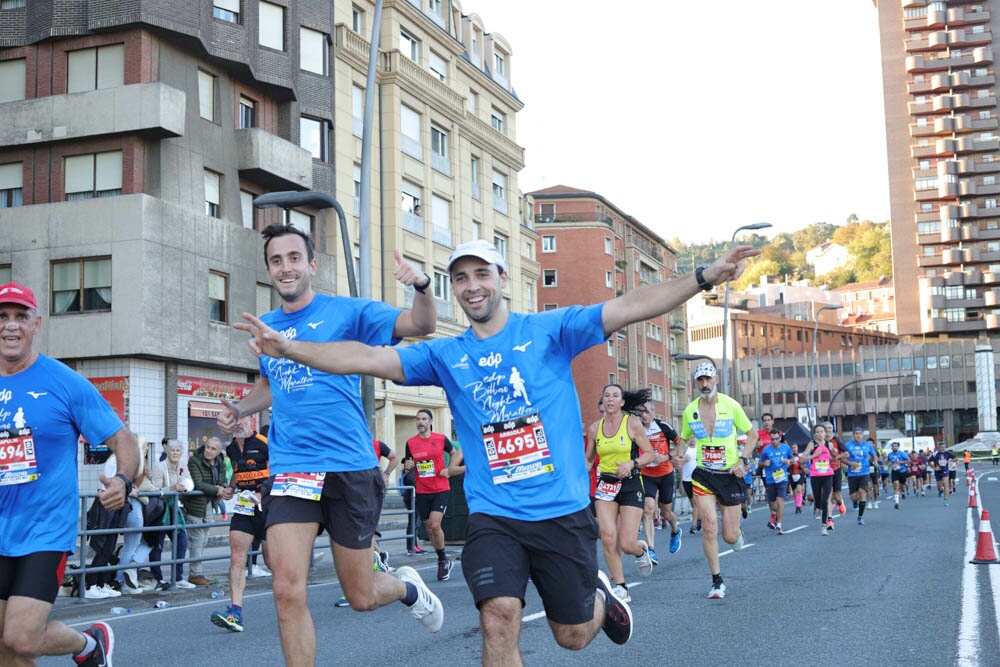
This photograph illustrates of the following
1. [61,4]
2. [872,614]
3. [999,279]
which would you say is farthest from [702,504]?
[999,279]

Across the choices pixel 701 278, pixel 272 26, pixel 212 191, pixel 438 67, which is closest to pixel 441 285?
pixel 438 67

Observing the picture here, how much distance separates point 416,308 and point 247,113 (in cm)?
3006

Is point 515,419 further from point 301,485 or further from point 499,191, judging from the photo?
point 499,191

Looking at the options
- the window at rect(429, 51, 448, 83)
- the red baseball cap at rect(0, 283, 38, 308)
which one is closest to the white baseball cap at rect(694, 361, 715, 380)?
the red baseball cap at rect(0, 283, 38, 308)

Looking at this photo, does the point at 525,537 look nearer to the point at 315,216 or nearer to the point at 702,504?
the point at 702,504

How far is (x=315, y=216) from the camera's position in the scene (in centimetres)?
3747

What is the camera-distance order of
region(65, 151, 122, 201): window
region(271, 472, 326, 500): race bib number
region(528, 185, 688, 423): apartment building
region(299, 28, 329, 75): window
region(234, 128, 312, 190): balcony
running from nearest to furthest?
region(271, 472, 326, 500): race bib number, region(65, 151, 122, 201): window, region(234, 128, 312, 190): balcony, region(299, 28, 329, 75): window, region(528, 185, 688, 423): apartment building

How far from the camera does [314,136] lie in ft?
123

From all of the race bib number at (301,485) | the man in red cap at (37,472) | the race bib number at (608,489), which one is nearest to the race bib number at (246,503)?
the race bib number at (608,489)

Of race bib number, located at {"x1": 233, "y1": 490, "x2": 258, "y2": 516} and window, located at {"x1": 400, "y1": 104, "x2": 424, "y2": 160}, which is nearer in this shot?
race bib number, located at {"x1": 233, "y1": 490, "x2": 258, "y2": 516}

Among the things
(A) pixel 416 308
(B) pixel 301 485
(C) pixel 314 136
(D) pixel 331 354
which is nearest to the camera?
(D) pixel 331 354

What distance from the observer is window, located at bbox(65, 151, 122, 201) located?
29.8 metres

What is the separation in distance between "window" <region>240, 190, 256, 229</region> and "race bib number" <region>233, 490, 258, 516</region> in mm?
24105

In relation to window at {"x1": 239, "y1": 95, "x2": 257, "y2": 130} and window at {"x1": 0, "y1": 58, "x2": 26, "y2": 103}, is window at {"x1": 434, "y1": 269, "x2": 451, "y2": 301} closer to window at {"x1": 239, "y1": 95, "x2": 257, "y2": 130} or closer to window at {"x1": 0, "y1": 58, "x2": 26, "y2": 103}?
window at {"x1": 239, "y1": 95, "x2": 257, "y2": 130}
